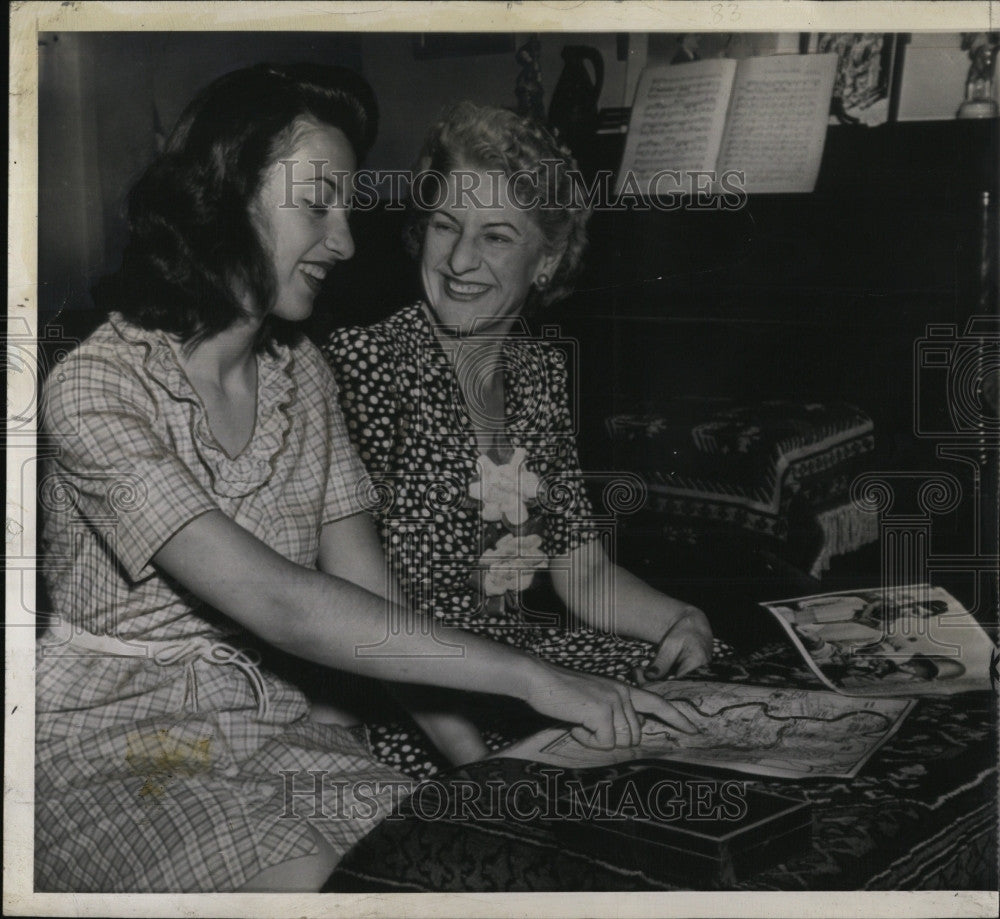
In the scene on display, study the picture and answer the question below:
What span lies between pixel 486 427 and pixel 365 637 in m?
0.59

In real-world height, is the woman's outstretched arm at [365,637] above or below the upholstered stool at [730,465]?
below

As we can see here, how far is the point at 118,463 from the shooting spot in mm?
2645

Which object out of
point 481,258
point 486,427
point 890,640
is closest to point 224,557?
point 486,427

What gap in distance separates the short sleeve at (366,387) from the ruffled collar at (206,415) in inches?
5.2

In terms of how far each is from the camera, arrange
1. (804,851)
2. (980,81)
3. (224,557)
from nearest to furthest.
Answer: (224,557) → (804,851) → (980,81)

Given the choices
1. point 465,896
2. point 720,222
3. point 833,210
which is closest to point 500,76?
point 720,222

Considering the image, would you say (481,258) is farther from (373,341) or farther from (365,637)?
(365,637)

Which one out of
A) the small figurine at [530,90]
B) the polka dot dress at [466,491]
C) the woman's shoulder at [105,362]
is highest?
the small figurine at [530,90]

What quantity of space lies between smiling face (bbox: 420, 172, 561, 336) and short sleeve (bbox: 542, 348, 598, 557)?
28 cm

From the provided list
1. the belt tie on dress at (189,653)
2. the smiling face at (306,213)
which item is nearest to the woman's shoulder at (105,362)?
the smiling face at (306,213)

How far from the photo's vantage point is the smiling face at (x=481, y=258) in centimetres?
272

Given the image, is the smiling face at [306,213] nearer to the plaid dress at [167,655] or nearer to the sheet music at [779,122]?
the plaid dress at [167,655]

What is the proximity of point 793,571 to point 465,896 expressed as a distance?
113 centimetres

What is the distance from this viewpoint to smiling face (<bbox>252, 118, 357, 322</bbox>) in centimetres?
267
